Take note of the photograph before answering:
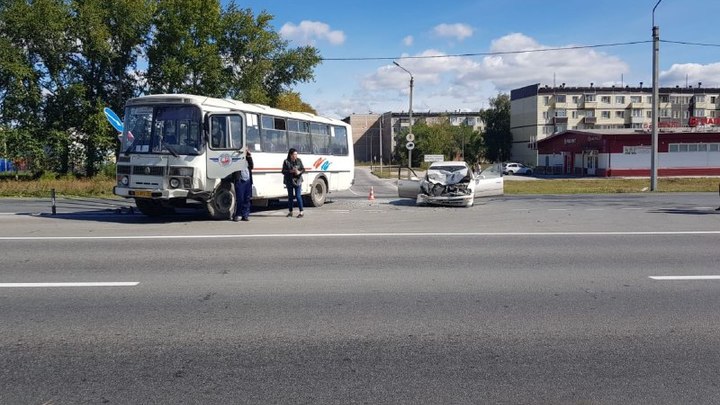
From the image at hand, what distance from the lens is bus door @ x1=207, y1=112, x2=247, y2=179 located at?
585 inches

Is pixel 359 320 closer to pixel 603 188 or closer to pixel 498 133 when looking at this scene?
pixel 603 188

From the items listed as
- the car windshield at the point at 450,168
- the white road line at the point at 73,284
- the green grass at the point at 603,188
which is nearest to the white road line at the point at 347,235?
the white road line at the point at 73,284

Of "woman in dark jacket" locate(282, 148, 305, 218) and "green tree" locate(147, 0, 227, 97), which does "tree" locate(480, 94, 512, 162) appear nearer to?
"green tree" locate(147, 0, 227, 97)

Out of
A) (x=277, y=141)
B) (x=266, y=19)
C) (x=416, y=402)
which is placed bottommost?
(x=416, y=402)

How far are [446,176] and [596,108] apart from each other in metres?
81.8

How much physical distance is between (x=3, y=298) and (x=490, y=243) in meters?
7.82

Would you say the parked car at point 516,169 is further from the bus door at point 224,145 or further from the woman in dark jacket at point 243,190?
the bus door at point 224,145

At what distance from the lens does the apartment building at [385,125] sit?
12256cm

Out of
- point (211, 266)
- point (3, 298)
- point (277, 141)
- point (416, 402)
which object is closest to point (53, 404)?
point (416, 402)

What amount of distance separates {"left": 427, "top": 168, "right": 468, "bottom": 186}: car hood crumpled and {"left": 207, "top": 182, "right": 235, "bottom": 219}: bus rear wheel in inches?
291

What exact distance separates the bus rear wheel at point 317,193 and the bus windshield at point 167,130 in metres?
5.63

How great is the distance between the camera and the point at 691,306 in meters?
6.70

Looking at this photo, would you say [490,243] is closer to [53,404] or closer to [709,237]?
[709,237]

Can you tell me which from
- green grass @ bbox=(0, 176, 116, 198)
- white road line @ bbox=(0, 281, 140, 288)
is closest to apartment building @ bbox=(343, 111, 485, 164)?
green grass @ bbox=(0, 176, 116, 198)
